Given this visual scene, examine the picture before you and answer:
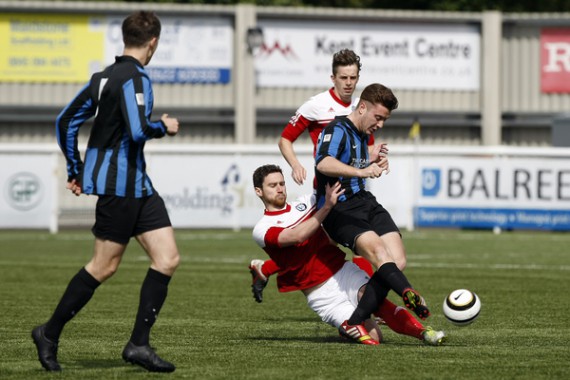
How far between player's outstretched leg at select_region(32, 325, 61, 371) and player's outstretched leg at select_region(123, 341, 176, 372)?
0.45 metres

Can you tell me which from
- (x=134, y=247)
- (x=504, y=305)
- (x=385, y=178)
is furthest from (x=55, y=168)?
(x=504, y=305)

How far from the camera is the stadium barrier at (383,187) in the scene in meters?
24.4

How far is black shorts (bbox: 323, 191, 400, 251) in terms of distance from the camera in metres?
8.39

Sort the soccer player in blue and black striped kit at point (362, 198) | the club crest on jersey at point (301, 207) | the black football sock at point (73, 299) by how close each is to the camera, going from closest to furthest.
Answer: the black football sock at point (73, 299) < the soccer player in blue and black striped kit at point (362, 198) < the club crest on jersey at point (301, 207)

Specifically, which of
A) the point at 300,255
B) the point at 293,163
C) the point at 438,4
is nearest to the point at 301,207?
the point at 300,255

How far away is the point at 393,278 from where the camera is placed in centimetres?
797

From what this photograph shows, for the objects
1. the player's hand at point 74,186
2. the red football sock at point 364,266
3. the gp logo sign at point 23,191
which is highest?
the player's hand at point 74,186

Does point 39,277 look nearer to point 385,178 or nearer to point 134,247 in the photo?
point 134,247

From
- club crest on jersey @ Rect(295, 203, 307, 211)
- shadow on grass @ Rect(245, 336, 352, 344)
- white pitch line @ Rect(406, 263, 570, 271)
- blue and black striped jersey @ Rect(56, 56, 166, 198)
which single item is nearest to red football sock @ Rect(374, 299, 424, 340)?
shadow on grass @ Rect(245, 336, 352, 344)

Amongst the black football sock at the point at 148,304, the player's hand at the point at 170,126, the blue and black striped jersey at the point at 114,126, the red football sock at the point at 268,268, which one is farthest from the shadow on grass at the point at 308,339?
the player's hand at the point at 170,126

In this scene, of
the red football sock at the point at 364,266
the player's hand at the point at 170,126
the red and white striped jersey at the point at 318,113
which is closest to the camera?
the player's hand at the point at 170,126

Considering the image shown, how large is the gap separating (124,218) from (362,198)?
239 cm

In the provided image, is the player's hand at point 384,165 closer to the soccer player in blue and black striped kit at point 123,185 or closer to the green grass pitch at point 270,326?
the green grass pitch at point 270,326

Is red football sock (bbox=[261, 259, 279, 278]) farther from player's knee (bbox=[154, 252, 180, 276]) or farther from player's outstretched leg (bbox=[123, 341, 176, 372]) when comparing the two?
player's outstretched leg (bbox=[123, 341, 176, 372])
